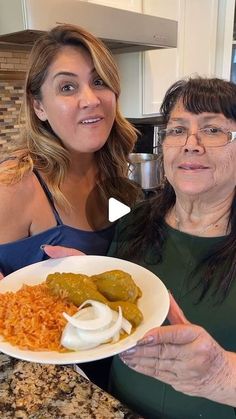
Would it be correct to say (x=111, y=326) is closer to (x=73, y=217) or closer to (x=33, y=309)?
(x=33, y=309)

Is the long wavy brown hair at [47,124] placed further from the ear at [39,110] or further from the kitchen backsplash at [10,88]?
the kitchen backsplash at [10,88]

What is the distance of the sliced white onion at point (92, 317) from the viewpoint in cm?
72

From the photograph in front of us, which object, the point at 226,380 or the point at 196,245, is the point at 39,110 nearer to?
the point at 196,245

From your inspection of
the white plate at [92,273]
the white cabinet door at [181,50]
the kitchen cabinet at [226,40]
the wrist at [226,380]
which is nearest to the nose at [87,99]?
the white plate at [92,273]

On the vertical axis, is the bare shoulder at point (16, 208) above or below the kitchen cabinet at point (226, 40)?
below

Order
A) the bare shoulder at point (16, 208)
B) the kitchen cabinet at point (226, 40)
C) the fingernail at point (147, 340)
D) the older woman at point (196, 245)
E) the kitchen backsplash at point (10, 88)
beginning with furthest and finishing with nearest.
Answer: the kitchen cabinet at point (226, 40)
the kitchen backsplash at point (10, 88)
the bare shoulder at point (16, 208)
the older woman at point (196, 245)
the fingernail at point (147, 340)

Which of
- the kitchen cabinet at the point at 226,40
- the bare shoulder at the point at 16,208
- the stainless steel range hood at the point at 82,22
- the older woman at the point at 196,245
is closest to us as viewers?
the older woman at the point at 196,245

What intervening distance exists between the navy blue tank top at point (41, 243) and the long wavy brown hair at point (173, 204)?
0.19m

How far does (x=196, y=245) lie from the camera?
3.20 ft

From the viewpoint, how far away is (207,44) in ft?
9.70

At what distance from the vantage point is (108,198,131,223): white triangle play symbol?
1.34m

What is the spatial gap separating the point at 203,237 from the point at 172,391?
14.9 inches

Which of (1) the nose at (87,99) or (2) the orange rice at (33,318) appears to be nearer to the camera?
(2) the orange rice at (33,318)

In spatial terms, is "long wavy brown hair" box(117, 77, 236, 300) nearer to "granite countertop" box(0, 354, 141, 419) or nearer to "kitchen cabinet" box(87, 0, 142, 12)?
"granite countertop" box(0, 354, 141, 419)
